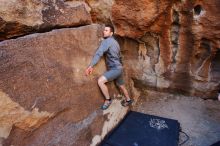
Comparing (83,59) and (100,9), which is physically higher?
(100,9)

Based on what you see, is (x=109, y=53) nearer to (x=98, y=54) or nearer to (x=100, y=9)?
(x=98, y=54)

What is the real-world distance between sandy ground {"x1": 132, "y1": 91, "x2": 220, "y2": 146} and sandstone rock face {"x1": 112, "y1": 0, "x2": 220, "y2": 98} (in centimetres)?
14

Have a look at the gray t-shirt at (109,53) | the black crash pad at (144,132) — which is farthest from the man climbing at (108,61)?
the black crash pad at (144,132)

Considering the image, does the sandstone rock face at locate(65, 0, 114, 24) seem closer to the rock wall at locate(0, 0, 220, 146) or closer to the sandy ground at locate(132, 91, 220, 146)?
the rock wall at locate(0, 0, 220, 146)

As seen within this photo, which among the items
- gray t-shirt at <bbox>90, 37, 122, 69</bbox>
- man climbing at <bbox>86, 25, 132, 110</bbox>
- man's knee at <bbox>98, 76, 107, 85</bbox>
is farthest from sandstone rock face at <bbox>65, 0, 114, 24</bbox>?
man's knee at <bbox>98, 76, 107, 85</bbox>

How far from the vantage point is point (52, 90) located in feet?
8.61

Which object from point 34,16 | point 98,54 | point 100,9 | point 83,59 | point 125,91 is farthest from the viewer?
point 100,9

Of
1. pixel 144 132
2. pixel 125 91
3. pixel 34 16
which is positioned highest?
pixel 34 16

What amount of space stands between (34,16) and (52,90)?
33.7 inches

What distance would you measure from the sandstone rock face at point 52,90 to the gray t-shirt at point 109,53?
0.25 ft

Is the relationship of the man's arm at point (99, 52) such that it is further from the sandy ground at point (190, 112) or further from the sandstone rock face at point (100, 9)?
the sandy ground at point (190, 112)

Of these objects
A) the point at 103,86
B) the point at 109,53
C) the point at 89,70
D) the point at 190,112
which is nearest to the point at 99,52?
the point at 109,53

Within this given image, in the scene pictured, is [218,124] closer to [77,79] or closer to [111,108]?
[111,108]

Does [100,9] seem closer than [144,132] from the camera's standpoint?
A: No
